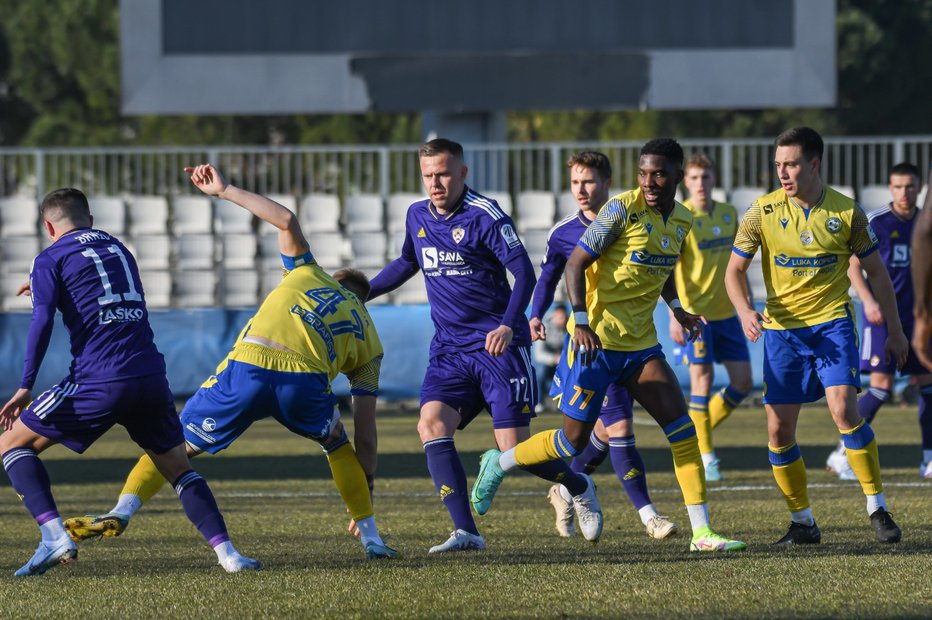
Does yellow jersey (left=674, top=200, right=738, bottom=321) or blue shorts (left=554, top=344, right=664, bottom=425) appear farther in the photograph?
yellow jersey (left=674, top=200, right=738, bottom=321)

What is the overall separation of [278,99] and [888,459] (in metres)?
11.1

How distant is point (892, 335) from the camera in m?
7.87

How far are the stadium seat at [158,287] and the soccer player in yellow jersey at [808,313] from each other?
14620mm

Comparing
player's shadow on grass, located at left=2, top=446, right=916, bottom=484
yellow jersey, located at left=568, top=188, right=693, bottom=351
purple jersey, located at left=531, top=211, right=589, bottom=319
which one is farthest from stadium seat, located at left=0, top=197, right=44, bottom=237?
yellow jersey, located at left=568, top=188, right=693, bottom=351

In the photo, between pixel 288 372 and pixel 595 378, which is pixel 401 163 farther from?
pixel 288 372

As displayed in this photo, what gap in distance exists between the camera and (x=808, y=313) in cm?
791

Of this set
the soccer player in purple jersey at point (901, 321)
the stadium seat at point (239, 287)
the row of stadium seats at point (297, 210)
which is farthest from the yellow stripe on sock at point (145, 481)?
the row of stadium seats at point (297, 210)

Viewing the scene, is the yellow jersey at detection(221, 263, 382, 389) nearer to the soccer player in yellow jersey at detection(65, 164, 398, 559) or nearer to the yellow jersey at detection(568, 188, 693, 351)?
the soccer player in yellow jersey at detection(65, 164, 398, 559)

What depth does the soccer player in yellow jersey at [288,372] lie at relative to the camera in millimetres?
7027

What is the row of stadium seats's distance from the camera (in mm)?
21875

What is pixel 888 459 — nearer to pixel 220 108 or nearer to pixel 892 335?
pixel 892 335

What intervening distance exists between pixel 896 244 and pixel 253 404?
6.27 meters

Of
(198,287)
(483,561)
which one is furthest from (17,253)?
(483,561)

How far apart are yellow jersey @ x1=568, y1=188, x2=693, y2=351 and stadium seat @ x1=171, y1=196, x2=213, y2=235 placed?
1509 cm
